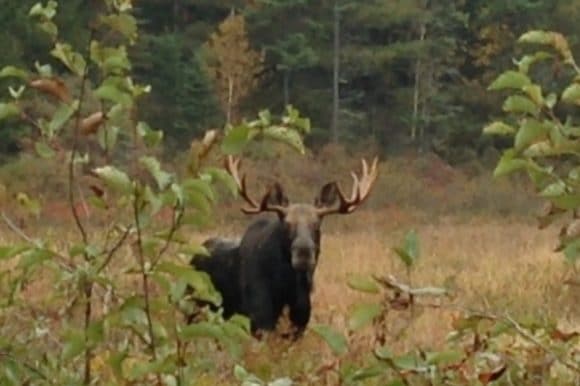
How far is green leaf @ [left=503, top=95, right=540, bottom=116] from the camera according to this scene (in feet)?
11.0

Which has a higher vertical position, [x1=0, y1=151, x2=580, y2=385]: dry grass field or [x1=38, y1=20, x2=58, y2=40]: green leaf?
[x1=38, y1=20, x2=58, y2=40]: green leaf

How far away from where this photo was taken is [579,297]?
15.0 m

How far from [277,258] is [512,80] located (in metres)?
9.20

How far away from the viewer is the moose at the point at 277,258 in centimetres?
1208

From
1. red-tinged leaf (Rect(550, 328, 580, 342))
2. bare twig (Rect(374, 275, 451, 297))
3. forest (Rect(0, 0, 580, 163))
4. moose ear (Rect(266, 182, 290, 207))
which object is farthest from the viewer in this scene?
forest (Rect(0, 0, 580, 163))

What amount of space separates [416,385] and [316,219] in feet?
A: 29.1

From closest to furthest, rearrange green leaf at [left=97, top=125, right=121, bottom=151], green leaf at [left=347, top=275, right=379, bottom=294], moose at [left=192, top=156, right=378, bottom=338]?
green leaf at [left=347, top=275, right=379, bottom=294] < green leaf at [left=97, top=125, right=121, bottom=151] < moose at [left=192, top=156, right=378, bottom=338]

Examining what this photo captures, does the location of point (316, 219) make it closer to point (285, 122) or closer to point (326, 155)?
point (285, 122)

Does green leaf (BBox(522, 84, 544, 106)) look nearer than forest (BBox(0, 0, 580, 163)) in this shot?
Yes

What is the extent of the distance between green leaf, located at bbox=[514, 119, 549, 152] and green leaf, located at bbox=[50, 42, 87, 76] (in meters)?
0.80

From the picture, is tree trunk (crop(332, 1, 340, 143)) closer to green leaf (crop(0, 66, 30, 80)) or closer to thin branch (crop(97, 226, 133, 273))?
thin branch (crop(97, 226, 133, 273))

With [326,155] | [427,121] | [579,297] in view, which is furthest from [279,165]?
[579,297]

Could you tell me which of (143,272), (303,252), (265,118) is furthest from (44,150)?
(303,252)

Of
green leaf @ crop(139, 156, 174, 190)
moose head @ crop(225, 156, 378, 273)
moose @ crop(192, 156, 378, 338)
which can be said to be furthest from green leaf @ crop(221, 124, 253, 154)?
moose @ crop(192, 156, 378, 338)
